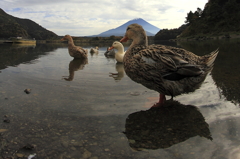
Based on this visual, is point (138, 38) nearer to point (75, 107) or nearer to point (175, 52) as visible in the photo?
point (175, 52)

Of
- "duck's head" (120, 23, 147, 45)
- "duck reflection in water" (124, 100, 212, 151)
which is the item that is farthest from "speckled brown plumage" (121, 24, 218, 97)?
"duck's head" (120, 23, 147, 45)

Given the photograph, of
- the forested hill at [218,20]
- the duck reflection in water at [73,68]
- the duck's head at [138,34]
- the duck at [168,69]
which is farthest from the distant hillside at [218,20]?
the duck at [168,69]

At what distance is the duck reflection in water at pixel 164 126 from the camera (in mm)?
2623

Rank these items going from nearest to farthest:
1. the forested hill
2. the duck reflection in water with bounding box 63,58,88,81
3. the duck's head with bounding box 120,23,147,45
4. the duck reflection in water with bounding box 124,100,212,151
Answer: the duck reflection in water with bounding box 124,100,212,151
the duck's head with bounding box 120,23,147,45
the duck reflection in water with bounding box 63,58,88,81
the forested hill

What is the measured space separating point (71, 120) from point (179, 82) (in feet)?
7.37

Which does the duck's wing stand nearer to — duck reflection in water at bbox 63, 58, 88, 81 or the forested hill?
duck reflection in water at bbox 63, 58, 88, 81

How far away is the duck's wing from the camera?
352 cm

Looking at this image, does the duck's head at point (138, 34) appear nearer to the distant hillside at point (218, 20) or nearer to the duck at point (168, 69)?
the duck at point (168, 69)

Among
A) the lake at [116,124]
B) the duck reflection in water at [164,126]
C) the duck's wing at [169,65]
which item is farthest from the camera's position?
the duck's wing at [169,65]

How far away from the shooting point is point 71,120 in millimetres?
3236

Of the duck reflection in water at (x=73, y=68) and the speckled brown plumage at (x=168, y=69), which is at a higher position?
the speckled brown plumage at (x=168, y=69)

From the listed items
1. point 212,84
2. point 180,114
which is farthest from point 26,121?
point 212,84

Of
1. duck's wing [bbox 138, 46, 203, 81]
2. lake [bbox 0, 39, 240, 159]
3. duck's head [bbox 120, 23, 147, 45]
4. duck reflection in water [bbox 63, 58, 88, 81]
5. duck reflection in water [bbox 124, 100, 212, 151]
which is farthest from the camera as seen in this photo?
duck reflection in water [bbox 63, 58, 88, 81]

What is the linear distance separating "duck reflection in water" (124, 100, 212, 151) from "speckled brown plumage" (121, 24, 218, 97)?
457mm
